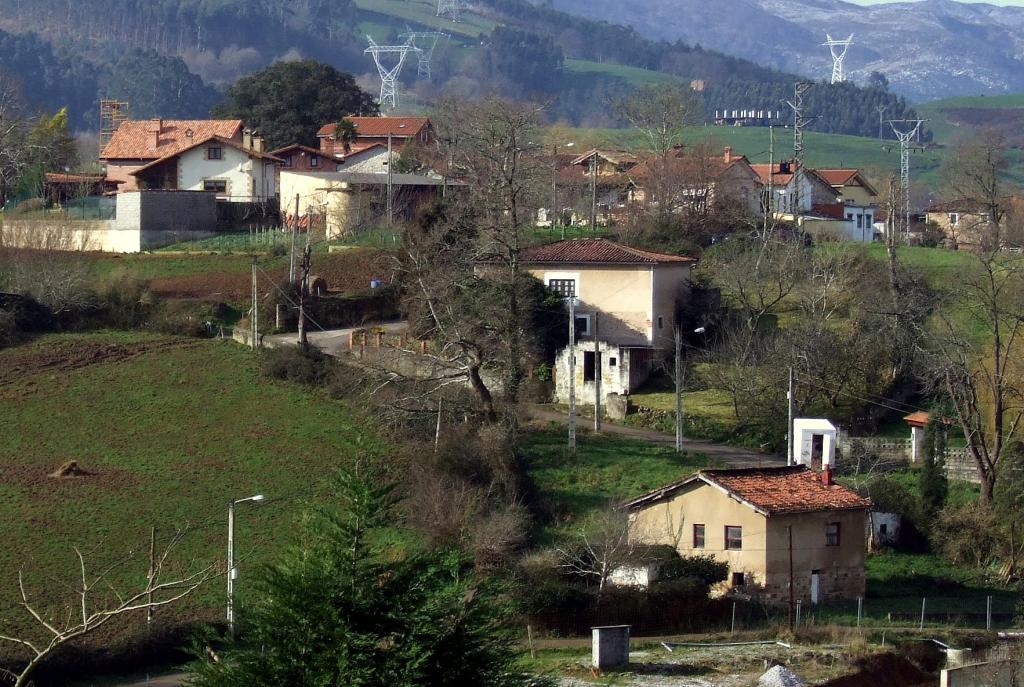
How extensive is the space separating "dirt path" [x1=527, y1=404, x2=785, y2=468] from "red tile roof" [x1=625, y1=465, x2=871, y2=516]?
3.50 m

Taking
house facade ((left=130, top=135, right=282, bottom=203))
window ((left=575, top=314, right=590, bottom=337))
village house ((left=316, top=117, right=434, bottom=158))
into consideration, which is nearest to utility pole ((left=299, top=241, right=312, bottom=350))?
window ((left=575, top=314, right=590, bottom=337))

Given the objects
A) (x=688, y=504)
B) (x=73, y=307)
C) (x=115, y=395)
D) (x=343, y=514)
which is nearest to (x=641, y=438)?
(x=688, y=504)

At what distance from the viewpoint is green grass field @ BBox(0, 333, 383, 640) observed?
3086cm

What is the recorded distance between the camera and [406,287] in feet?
149

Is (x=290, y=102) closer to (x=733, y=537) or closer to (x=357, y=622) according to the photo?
(x=733, y=537)

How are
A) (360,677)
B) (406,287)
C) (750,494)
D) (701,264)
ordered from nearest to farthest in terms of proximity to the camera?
(360,677) → (750,494) → (406,287) → (701,264)

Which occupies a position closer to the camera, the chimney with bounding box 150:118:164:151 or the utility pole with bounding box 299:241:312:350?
the utility pole with bounding box 299:241:312:350

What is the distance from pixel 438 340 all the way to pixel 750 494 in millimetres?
12700

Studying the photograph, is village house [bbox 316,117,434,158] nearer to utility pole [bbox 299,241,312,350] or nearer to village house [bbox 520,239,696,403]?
utility pole [bbox 299,241,312,350]

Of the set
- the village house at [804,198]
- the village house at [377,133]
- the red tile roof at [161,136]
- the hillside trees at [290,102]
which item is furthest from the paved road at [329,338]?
the hillside trees at [290,102]

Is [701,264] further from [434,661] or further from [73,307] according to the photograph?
[434,661]

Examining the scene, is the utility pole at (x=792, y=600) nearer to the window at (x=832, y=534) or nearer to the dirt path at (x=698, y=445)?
the window at (x=832, y=534)

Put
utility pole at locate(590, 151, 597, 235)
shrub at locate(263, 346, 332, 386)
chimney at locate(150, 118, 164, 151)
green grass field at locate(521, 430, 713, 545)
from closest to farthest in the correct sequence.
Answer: green grass field at locate(521, 430, 713, 545) < shrub at locate(263, 346, 332, 386) < utility pole at locate(590, 151, 597, 235) < chimney at locate(150, 118, 164, 151)

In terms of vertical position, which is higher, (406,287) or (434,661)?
(406,287)
